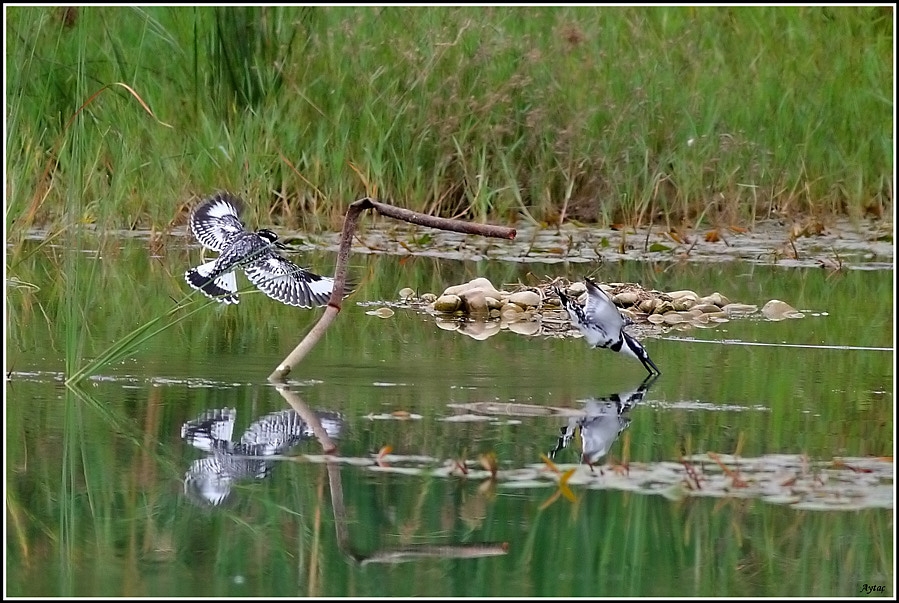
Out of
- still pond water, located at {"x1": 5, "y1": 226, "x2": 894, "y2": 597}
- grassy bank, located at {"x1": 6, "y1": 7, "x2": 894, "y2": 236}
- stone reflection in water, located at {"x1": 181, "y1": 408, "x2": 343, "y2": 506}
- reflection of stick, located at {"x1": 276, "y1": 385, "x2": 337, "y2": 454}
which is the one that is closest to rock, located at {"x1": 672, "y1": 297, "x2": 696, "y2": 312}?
still pond water, located at {"x1": 5, "y1": 226, "x2": 894, "y2": 597}

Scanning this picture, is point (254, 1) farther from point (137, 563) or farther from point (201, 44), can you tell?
point (137, 563)

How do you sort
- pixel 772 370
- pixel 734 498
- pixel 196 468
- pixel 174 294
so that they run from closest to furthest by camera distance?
pixel 734 498 < pixel 196 468 < pixel 772 370 < pixel 174 294

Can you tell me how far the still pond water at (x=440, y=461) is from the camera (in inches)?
124

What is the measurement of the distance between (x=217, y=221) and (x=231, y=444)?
9.81 ft

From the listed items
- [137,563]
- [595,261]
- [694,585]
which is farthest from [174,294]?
[694,585]

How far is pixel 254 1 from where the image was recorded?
9.08 metres

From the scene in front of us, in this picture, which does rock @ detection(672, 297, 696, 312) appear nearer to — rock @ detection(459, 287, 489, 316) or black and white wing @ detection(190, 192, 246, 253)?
rock @ detection(459, 287, 489, 316)

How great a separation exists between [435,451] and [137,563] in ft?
3.55

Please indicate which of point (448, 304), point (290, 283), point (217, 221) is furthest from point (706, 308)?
point (217, 221)

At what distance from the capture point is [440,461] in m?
3.90

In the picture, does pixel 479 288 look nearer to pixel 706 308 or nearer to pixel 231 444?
pixel 706 308

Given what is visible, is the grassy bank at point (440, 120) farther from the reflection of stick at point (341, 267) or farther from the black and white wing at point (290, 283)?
the reflection of stick at point (341, 267)

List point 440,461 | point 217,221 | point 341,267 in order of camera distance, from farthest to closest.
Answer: point 217,221, point 341,267, point 440,461

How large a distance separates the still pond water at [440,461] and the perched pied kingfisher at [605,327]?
0.31ft
